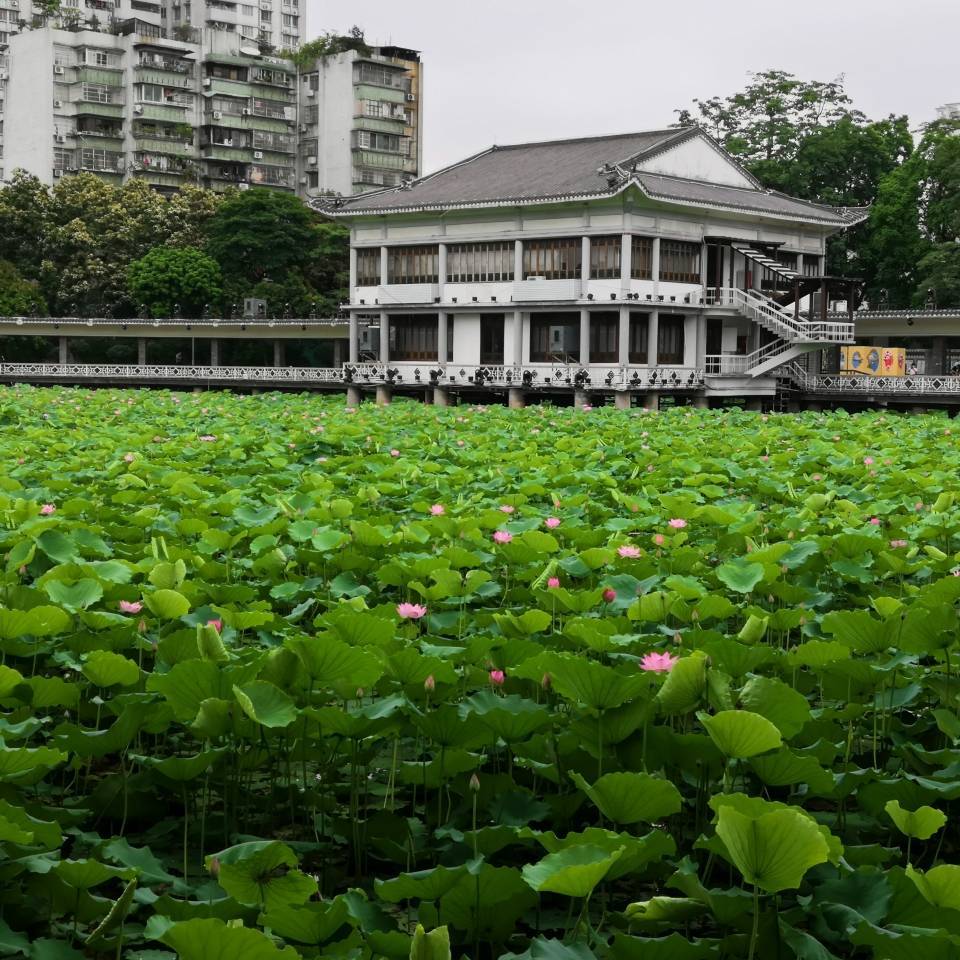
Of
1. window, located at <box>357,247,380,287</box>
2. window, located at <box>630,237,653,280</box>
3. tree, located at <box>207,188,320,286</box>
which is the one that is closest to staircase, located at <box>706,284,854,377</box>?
window, located at <box>630,237,653,280</box>

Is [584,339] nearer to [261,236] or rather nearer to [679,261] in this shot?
[679,261]

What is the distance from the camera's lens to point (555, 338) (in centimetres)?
3206

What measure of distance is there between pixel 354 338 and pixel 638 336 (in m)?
8.87

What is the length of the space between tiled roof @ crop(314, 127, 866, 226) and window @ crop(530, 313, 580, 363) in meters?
3.15

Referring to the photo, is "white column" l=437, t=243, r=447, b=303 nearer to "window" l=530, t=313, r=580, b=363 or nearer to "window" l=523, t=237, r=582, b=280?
"window" l=523, t=237, r=582, b=280

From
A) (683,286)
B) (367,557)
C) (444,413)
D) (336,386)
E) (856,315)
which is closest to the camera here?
(367,557)

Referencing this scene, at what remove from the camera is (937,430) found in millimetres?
14789

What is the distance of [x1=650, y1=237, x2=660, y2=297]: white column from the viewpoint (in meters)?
30.8

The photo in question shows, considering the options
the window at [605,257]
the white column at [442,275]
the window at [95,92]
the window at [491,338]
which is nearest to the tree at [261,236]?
the white column at [442,275]

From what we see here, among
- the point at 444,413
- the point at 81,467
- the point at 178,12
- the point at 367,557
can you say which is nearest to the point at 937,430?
the point at 444,413

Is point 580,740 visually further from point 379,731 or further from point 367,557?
point 367,557

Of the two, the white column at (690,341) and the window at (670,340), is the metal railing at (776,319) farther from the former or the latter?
the window at (670,340)

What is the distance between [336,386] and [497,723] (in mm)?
34694

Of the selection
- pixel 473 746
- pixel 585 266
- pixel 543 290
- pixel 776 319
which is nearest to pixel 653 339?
pixel 585 266
